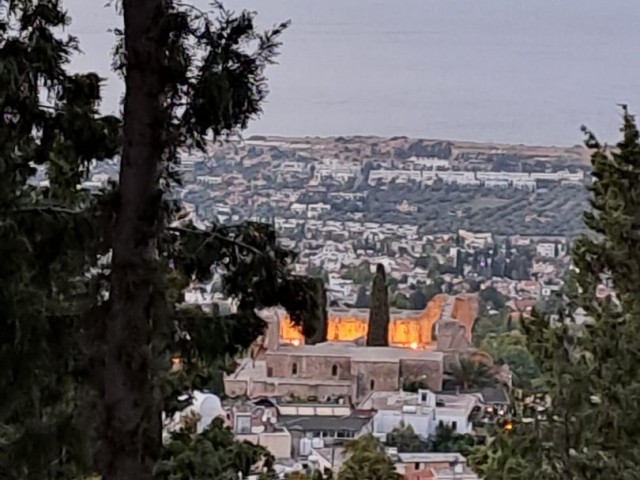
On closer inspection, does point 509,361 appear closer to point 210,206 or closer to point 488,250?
point 488,250

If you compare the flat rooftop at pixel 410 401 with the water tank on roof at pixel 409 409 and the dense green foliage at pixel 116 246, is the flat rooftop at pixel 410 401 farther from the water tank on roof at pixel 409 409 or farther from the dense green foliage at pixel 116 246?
the dense green foliage at pixel 116 246

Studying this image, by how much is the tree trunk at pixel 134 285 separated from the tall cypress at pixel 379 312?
17.7 feet

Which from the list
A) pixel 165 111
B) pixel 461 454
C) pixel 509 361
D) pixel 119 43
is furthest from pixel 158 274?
pixel 461 454

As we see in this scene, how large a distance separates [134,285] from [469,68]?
23.0 ft

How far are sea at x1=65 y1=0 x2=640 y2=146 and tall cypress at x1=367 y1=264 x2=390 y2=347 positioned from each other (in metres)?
1.02

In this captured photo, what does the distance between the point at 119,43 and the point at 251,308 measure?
640 mm

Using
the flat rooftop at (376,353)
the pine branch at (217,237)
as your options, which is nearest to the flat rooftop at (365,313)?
the flat rooftop at (376,353)

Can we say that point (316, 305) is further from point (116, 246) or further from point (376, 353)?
point (376, 353)

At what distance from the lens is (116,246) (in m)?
1.99

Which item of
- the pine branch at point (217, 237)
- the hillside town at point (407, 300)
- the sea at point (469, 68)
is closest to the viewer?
the pine branch at point (217, 237)

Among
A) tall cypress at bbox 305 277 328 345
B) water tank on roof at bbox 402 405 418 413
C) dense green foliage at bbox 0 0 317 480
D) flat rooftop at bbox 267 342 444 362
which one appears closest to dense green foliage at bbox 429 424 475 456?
water tank on roof at bbox 402 405 418 413

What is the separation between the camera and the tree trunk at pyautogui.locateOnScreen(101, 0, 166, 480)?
195 centimetres

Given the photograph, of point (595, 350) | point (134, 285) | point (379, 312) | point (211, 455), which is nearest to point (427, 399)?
point (379, 312)

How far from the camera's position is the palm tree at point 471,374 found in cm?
764
